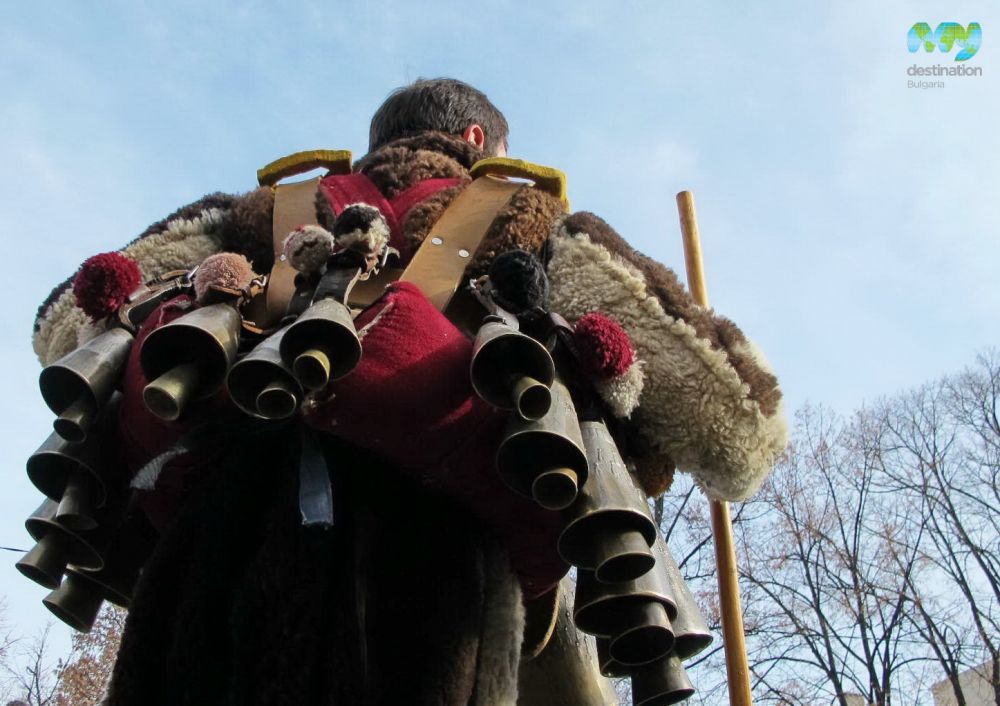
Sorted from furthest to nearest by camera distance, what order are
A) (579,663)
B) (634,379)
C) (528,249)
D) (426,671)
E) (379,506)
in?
(579,663)
(528,249)
(634,379)
(379,506)
(426,671)

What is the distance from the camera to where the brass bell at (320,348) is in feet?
5.45

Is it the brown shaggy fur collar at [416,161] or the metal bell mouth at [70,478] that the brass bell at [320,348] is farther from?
the brown shaggy fur collar at [416,161]

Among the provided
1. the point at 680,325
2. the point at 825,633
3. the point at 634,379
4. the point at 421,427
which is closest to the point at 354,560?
the point at 421,427

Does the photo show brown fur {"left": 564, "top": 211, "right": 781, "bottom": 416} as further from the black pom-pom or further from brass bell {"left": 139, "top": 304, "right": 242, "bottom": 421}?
brass bell {"left": 139, "top": 304, "right": 242, "bottom": 421}

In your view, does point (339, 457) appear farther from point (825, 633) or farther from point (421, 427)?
point (825, 633)

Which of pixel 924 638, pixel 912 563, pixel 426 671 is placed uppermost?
pixel 912 563

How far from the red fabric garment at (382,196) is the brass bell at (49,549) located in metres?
0.89

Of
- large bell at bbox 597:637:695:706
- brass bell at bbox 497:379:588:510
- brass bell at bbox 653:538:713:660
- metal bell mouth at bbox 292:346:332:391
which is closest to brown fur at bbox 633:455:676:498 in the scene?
brass bell at bbox 653:538:713:660

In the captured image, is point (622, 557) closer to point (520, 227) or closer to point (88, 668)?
point (520, 227)

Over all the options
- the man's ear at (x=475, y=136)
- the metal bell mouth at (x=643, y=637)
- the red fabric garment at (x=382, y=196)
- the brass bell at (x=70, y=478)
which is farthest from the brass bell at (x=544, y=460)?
the man's ear at (x=475, y=136)

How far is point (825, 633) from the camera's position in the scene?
12.7 meters

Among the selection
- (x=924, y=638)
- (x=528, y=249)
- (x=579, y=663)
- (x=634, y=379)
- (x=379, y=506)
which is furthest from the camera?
(x=924, y=638)

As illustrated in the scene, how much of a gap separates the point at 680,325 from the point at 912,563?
1219cm

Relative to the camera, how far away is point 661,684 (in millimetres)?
1965
